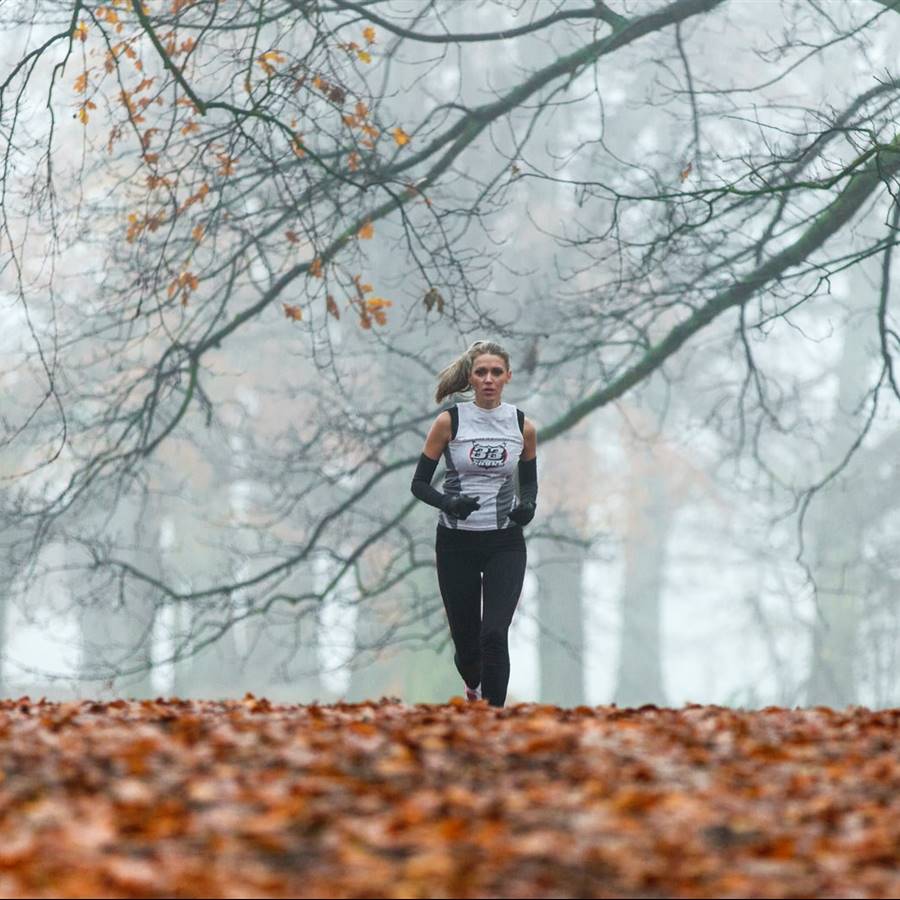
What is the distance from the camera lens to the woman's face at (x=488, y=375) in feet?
25.9

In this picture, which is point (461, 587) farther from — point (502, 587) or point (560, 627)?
point (560, 627)

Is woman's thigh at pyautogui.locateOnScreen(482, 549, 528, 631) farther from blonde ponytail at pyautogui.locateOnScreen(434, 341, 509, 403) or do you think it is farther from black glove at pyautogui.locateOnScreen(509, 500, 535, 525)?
blonde ponytail at pyautogui.locateOnScreen(434, 341, 509, 403)

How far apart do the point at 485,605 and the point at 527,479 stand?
704mm

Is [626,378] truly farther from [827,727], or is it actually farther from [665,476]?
[665,476]

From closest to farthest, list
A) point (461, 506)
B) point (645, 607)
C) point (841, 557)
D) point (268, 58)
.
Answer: point (461, 506) → point (268, 58) → point (841, 557) → point (645, 607)

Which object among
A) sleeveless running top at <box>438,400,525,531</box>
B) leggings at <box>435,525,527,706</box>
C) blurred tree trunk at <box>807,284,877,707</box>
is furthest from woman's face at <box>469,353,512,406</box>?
blurred tree trunk at <box>807,284,877,707</box>

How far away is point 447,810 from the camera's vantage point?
470cm

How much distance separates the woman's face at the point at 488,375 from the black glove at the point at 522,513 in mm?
532

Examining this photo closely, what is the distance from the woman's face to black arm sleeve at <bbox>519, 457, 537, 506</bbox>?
439 mm

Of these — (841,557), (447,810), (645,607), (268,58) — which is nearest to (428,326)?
(268,58)

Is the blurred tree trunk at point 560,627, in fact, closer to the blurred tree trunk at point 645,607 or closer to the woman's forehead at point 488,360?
the blurred tree trunk at point 645,607

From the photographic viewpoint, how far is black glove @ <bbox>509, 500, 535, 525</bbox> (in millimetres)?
7941

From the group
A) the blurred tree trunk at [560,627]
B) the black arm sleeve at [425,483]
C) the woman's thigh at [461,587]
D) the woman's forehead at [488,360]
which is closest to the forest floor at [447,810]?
the woman's thigh at [461,587]

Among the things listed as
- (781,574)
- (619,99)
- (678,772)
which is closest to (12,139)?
(678,772)
